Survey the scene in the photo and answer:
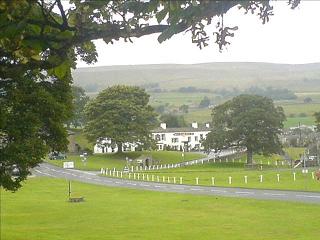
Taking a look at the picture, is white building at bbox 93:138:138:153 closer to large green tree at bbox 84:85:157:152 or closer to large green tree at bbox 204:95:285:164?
large green tree at bbox 84:85:157:152

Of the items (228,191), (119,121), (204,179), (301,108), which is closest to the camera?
(228,191)

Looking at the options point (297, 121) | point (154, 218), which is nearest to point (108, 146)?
point (154, 218)

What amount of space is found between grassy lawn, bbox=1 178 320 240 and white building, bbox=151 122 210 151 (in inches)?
3598

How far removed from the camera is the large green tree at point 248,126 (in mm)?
87625

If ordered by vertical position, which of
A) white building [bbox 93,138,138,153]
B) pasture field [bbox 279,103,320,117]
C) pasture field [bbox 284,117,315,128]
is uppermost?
pasture field [bbox 279,103,320,117]

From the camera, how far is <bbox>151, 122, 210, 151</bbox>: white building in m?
137

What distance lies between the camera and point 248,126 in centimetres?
8844

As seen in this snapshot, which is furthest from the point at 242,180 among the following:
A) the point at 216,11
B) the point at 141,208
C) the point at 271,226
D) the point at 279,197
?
the point at 216,11

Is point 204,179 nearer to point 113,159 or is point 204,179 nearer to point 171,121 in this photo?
point 113,159

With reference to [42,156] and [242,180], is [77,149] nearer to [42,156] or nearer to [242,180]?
[242,180]

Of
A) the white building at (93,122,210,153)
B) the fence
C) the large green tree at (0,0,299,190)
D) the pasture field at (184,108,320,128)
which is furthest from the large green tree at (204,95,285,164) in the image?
the large green tree at (0,0,299,190)

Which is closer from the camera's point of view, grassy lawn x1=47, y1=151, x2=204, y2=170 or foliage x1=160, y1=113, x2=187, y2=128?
grassy lawn x1=47, y1=151, x2=204, y2=170

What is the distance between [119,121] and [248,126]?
2256cm

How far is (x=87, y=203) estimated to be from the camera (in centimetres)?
3953
